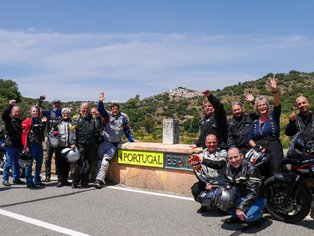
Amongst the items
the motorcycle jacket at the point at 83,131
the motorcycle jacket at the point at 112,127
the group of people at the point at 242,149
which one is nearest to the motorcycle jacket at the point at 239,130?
the group of people at the point at 242,149

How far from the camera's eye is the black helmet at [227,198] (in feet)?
15.5

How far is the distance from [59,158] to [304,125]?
4.90m

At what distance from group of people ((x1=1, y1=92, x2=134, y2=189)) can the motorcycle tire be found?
3498 millimetres

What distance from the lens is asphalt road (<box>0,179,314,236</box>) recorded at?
457 cm

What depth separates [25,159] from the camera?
7.27 m

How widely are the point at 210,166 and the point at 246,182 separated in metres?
0.71

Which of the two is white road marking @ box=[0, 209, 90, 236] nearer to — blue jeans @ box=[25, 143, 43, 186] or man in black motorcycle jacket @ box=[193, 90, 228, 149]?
blue jeans @ box=[25, 143, 43, 186]

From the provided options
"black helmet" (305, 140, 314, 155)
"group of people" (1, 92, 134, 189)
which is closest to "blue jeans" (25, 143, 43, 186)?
"group of people" (1, 92, 134, 189)

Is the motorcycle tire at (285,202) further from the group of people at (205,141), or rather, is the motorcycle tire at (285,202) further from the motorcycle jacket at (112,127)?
the motorcycle jacket at (112,127)

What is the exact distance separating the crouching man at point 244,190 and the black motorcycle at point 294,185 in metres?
0.25

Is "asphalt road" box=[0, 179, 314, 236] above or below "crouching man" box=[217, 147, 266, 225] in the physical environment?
below

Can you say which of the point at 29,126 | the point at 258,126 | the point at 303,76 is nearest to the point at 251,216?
the point at 258,126

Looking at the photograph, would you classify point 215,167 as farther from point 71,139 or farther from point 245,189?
point 71,139

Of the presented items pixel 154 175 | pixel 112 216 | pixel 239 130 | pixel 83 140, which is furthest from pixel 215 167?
pixel 83 140
